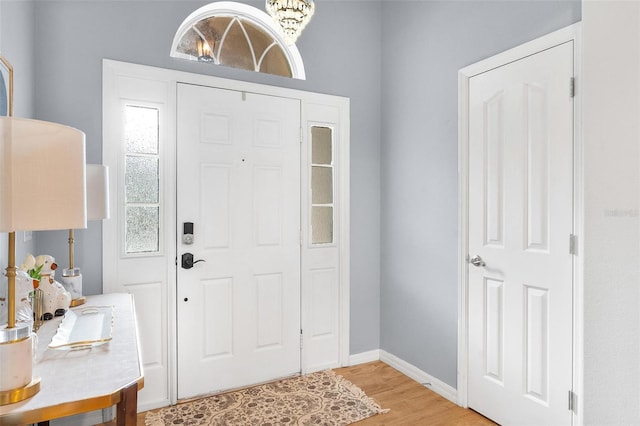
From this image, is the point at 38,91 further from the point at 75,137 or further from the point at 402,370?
the point at 402,370

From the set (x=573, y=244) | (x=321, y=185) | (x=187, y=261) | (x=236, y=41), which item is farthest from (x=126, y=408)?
(x=236, y=41)

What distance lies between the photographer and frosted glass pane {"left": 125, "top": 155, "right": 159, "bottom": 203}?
2.43 m

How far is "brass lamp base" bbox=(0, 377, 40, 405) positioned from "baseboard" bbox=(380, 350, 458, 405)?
93.8 inches

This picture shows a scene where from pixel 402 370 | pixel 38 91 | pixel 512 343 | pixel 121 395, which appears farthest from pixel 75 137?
pixel 402 370

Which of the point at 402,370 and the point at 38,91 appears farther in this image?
the point at 402,370

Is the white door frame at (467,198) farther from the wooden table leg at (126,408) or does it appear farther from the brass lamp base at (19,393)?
the brass lamp base at (19,393)

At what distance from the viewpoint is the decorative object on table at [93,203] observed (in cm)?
188

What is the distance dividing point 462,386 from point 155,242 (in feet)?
7.18

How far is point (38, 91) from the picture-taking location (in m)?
2.18

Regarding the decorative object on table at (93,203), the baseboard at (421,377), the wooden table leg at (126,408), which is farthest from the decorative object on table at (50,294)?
the baseboard at (421,377)

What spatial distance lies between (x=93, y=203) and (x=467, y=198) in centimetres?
213

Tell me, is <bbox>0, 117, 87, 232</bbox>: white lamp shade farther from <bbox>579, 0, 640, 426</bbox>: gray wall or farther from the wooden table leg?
<bbox>579, 0, 640, 426</bbox>: gray wall

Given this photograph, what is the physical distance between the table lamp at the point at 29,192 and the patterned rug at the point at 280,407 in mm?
1552

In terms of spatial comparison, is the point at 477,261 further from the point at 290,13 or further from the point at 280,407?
the point at 290,13
